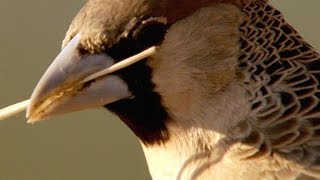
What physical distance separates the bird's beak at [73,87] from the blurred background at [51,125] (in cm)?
106

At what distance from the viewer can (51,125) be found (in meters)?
2.25

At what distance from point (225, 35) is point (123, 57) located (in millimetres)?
165

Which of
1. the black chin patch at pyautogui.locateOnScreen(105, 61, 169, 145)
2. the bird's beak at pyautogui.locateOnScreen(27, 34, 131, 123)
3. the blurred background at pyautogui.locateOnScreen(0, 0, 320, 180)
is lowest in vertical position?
the blurred background at pyautogui.locateOnScreen(0, 0, 320, 180)

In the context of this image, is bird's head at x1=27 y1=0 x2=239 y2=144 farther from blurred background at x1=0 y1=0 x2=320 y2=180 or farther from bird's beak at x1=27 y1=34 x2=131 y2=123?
blurred background at x1=0 y1=0 x2=320 y2=180

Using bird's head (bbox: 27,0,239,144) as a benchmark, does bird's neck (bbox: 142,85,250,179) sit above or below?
below

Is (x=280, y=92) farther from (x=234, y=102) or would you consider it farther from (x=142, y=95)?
(x=142, y=95)

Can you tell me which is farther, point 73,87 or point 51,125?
point 51,125

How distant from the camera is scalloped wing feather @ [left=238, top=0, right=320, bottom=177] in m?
1.08

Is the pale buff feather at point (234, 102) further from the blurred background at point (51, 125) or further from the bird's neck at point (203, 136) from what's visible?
the blurred background at point (51, 125)

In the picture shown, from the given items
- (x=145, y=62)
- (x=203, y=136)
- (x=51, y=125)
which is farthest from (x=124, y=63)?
(x=51, y=125)

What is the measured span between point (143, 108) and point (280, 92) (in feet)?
0.65

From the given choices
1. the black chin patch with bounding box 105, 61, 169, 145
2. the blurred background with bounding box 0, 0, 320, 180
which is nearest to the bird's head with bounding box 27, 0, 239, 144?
the black chin patch with bounding box 105, 61, 169, 145

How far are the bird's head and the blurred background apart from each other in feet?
3.39

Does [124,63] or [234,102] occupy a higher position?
[124,63]
